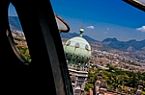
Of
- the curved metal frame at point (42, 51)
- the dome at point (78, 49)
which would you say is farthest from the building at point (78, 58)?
the curved metal frame at point (42, 51)

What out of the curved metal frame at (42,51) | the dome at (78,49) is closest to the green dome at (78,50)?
the dome at (78,49)

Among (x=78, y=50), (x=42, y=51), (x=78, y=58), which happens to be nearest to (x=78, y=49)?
(x=78, y=50)

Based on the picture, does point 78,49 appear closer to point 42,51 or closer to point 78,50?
point 78,50

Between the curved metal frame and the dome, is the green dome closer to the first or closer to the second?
the dome

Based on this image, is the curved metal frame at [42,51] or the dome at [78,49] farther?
the dome at [78,49]

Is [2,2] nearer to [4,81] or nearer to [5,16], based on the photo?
[5,16]

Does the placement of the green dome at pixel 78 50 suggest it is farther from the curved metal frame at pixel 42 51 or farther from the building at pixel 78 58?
the curved metal frame at pixel 42 51

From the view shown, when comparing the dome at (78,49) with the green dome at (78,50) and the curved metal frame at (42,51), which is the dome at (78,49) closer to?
the green dome at (78,50)
